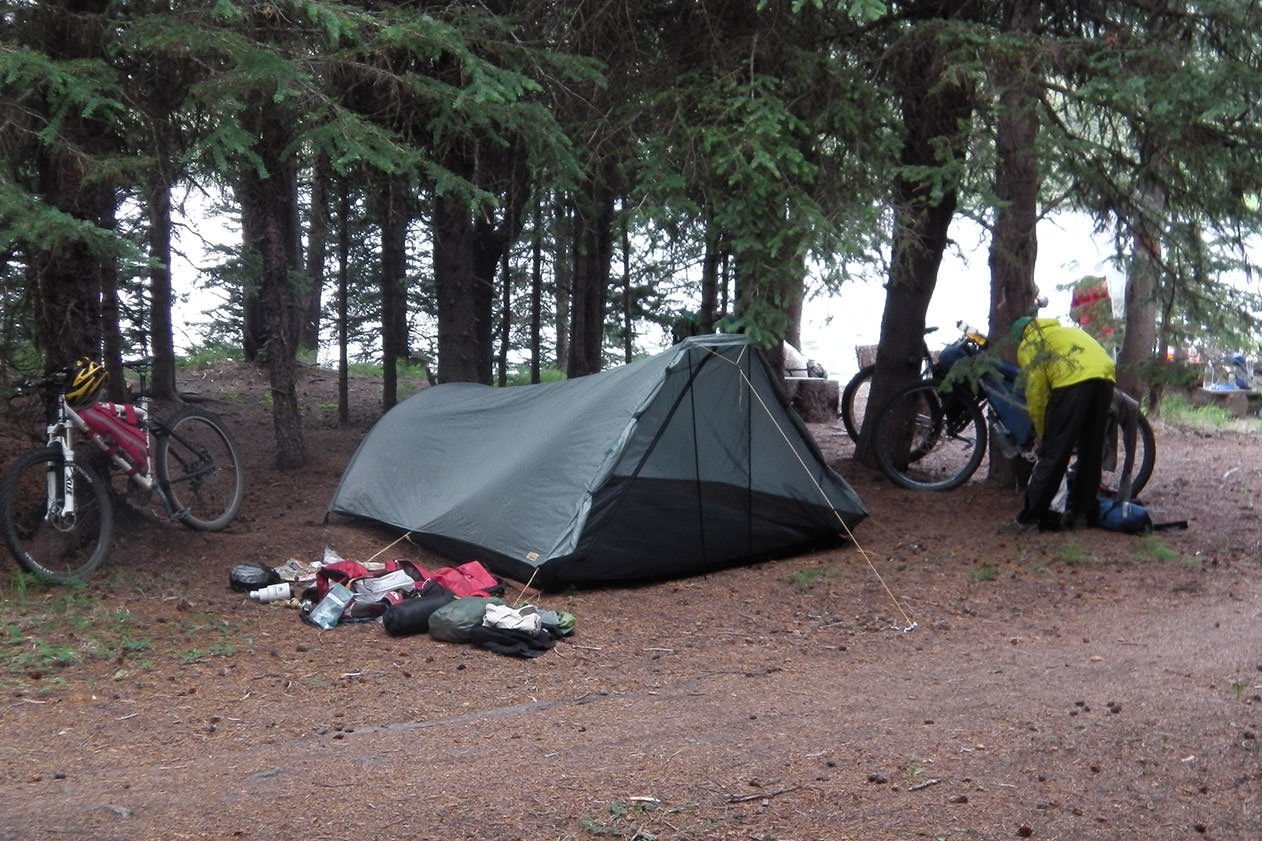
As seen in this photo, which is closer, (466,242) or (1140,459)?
(1140,459)

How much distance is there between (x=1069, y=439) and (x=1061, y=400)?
28 centimetres

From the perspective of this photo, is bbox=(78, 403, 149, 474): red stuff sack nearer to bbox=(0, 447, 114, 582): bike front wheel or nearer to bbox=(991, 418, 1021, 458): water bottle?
bbox=(0, 447, 114, 582): bike front wheel

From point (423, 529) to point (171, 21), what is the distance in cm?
354

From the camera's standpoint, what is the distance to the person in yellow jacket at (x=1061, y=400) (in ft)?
27.7

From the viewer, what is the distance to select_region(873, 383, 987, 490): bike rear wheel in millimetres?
10117

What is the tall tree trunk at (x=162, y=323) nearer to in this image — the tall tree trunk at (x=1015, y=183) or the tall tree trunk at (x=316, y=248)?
the tall tree trunk at (x=316, y=248)

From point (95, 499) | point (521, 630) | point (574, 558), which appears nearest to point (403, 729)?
point (521, 630)

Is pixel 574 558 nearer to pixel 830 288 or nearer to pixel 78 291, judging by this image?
pixel 830 288

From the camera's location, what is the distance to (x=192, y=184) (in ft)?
28.6

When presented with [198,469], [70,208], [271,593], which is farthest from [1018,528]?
[70,208]

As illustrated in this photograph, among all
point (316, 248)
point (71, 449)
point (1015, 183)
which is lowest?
point (71, 449)

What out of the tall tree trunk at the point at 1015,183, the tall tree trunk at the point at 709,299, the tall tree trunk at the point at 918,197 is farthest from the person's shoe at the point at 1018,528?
the tall tree trunk at the point at 709,299

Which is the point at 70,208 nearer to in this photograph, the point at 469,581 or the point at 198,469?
the point at 198,469

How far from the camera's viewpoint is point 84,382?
7.00m
